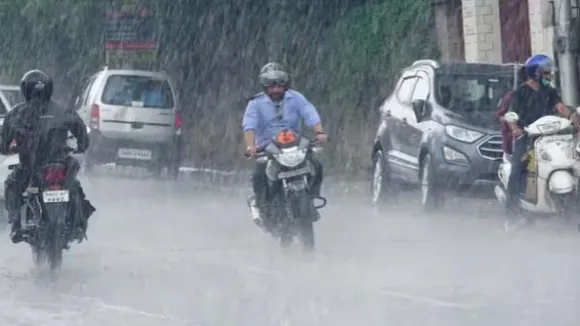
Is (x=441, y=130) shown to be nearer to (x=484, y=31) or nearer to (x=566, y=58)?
(x=566, y=58)

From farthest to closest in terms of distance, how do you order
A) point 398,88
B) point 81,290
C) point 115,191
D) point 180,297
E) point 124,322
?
point 115,191 < point 398,88 < point 81,290 < point 180,297 < point 124,322

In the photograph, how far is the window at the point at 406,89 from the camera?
20.5 m

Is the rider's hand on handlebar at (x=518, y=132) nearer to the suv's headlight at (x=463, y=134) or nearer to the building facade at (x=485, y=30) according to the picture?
the suv's headlight at (x=463, y=134)

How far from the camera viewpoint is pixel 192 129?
37.4 metres

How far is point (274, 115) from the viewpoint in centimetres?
1434

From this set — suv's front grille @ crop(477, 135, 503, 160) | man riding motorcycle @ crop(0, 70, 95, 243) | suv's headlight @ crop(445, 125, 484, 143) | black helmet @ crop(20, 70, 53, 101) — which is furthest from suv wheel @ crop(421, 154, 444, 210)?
black helmet @ crop(20, 70, 53, 101)

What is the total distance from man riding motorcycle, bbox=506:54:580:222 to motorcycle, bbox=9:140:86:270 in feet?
15.1

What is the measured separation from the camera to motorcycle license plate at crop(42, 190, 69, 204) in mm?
13094

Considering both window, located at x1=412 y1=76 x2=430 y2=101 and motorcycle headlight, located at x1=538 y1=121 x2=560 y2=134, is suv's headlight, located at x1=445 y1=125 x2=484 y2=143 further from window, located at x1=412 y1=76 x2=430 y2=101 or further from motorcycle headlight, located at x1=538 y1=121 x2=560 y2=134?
motorcycle headlight, located at x1=538 y1=121 x2=560 y2=134

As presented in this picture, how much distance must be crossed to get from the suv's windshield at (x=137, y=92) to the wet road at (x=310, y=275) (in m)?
9.13

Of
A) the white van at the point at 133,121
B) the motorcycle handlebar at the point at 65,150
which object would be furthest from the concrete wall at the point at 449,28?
the motorcycle handlebar at the point at 65,150

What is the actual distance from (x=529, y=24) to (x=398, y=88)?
699 centimetres

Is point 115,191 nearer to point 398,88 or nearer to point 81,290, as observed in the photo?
point 398,88

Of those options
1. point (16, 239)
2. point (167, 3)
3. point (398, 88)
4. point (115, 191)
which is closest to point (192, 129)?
point (167, 3)
